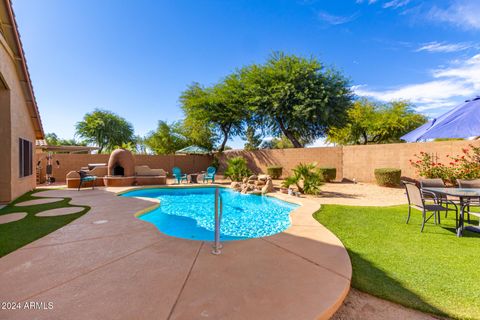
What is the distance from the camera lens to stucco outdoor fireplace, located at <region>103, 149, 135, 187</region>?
492 inches

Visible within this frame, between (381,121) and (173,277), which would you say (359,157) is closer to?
(173,277)

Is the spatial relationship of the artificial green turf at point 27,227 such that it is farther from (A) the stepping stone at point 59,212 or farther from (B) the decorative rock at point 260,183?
(B) the decorative rock at point 260,183

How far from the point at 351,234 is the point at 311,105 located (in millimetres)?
13359

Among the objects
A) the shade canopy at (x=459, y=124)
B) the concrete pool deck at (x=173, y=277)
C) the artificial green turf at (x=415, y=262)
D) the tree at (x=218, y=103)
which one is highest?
the tree at (x=218, y=103)

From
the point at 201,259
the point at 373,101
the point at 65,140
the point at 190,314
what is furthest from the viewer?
the point at 65,140

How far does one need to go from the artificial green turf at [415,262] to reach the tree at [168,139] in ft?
80.3

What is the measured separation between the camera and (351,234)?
4.51m

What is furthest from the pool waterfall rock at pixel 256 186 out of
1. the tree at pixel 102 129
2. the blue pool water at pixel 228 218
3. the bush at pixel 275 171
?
the tree at pixel 102 129

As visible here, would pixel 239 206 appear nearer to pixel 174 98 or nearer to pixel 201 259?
pixel 201 259

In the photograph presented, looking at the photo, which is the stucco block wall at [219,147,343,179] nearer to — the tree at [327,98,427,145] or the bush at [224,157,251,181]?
the bush at [224,157,251,181]

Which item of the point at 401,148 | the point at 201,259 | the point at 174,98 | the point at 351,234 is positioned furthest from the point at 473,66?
the point at 174,98

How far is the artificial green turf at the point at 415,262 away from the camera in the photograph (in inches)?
93.7

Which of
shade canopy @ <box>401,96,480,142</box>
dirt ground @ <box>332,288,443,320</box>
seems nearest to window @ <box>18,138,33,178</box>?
dirt ground @ <box>332,288,443,320</box>

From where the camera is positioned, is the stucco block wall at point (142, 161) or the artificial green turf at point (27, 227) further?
the stucco block wall at point (142, 161)
